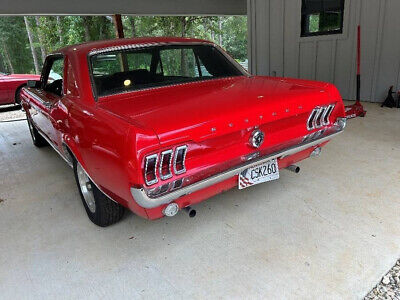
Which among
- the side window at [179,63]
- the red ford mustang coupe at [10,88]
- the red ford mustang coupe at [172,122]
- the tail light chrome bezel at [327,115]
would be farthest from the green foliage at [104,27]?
the tail light chrome bezel at [327,115]

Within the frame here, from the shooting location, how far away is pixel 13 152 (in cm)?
473

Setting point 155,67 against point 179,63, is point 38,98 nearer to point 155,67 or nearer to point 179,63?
point 155,67

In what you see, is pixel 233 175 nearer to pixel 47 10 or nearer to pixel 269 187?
pixel 269 187

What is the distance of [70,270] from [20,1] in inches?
293

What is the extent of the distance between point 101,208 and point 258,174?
123 cm

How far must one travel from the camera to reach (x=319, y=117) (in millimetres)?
2449

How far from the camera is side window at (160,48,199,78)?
9.21ft

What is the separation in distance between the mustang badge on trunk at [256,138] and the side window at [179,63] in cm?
107

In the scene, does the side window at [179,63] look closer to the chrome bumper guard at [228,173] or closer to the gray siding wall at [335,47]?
the chrome bumper guard at [228,173]

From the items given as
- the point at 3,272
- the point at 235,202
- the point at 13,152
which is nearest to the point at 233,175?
the point at 235,202

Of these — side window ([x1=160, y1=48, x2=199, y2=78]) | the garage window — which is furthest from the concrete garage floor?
the garage window

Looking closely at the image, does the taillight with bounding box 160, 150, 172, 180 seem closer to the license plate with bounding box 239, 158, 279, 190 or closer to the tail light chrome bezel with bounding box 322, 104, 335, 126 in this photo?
the license plate with bounding box 239, 158, 279, 190

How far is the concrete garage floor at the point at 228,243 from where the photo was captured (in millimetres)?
1836

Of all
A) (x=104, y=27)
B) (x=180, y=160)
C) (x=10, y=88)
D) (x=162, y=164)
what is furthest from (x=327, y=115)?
→ (x=104, y=27)
